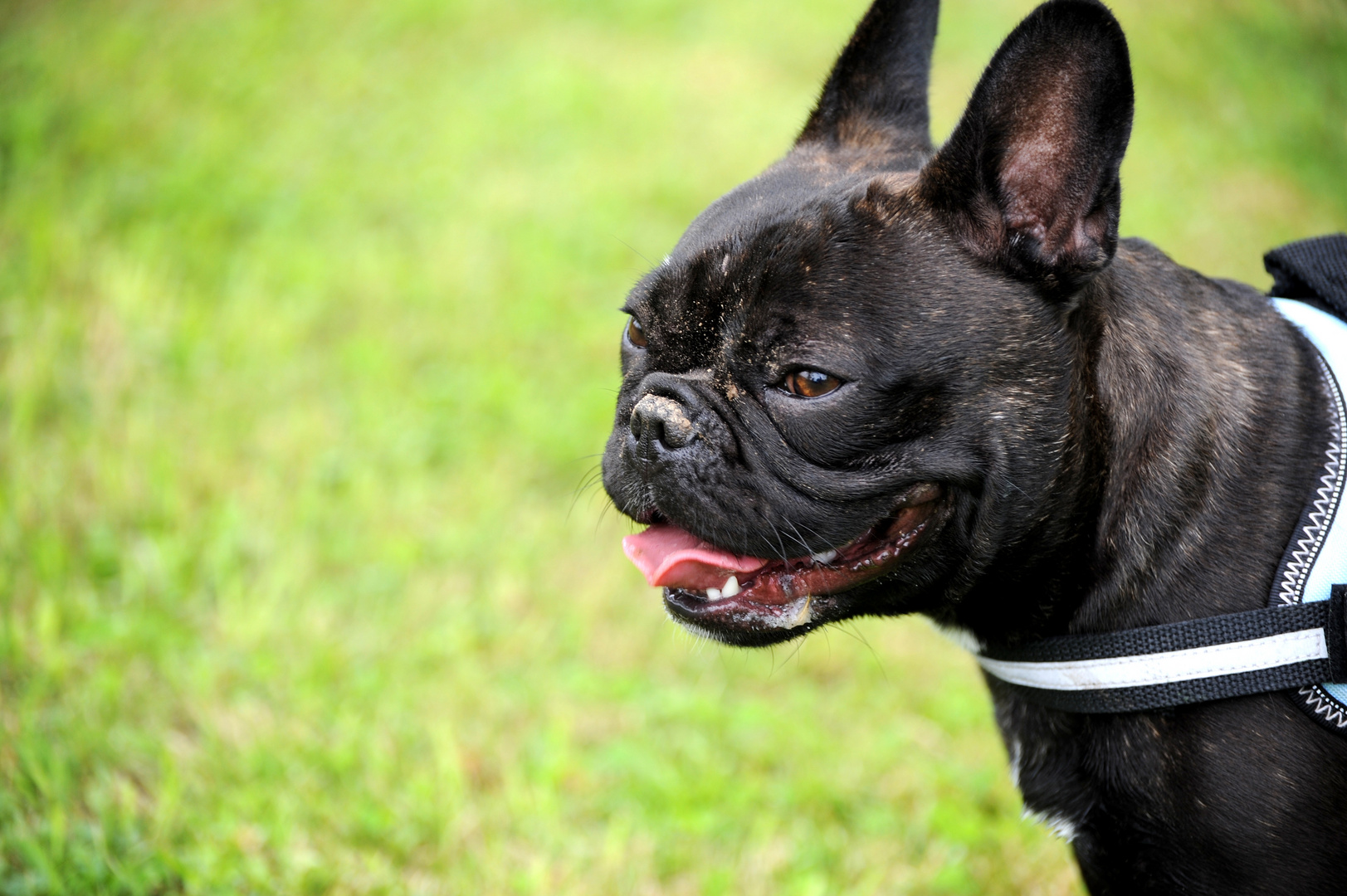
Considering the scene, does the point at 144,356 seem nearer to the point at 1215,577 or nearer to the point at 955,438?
the point at 955,438

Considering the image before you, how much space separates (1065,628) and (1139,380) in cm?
61

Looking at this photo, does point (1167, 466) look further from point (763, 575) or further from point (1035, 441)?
point (763, 575)

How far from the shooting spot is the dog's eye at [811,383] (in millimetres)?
2318

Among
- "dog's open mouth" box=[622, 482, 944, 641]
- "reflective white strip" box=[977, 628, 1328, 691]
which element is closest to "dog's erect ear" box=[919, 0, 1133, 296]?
"dog's open mouth" box=[622, 482, 944, 641]

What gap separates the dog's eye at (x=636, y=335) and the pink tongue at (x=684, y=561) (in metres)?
0.53

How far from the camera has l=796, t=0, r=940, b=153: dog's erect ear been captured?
2.99 metres

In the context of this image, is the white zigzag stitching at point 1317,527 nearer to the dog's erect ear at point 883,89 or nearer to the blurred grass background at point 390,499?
the dog's erect ear at point 883,89

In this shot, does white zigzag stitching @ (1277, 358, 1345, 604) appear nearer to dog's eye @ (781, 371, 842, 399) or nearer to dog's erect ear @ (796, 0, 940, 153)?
dog's eye @ (781, 371, 842, 399)

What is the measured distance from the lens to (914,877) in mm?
3385

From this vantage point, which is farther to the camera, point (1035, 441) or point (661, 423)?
point (661, 423)

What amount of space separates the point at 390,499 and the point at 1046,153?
370 cm

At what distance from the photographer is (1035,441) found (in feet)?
7.47

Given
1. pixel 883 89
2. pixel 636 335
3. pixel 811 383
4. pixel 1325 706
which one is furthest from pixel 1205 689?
pixel 883 89

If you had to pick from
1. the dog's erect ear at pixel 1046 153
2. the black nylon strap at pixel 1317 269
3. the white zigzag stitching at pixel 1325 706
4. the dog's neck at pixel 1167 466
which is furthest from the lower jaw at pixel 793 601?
the black nylon strap at pixel 1317 269
